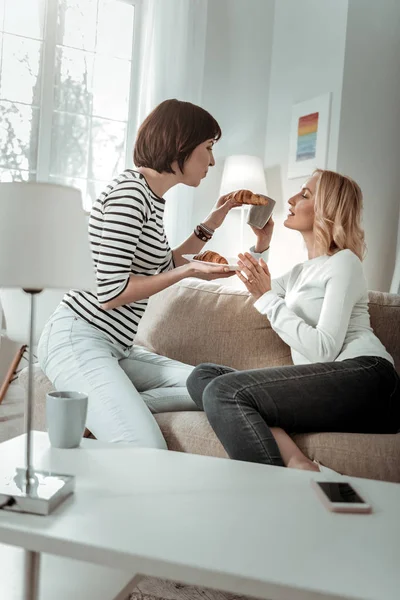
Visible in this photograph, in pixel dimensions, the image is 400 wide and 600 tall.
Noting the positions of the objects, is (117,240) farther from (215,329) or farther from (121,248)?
(215,329)

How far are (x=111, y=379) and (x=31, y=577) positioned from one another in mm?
611

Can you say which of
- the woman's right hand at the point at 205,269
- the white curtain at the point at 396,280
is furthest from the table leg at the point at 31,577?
the white curtain at the point at 396,280

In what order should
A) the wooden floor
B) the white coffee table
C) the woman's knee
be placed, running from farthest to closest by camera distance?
the woman's knee < the wooden floor < the white coffee table

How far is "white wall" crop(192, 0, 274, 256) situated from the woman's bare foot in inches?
110

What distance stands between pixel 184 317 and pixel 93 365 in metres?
0.70

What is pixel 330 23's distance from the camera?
377 centimetres

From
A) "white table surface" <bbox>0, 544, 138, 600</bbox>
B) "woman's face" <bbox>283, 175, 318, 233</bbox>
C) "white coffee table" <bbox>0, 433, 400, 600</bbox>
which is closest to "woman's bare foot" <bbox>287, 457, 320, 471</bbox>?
"white coffee table" <bbox>0, 433, 400, 600</bbox>

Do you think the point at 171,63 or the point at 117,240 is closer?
the point at 117,240

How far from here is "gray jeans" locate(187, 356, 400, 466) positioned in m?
1.62

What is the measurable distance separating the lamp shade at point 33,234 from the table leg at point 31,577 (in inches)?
18.4

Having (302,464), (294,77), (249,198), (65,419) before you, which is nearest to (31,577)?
(65,419)

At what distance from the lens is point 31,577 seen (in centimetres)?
106

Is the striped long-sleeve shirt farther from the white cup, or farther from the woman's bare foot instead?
the woman's bare foot

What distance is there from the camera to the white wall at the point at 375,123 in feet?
12.1
